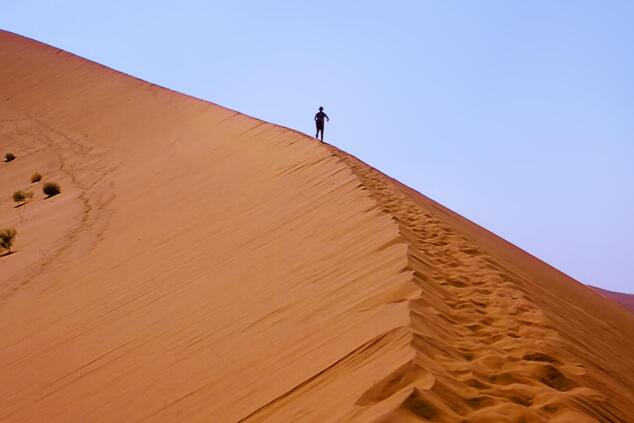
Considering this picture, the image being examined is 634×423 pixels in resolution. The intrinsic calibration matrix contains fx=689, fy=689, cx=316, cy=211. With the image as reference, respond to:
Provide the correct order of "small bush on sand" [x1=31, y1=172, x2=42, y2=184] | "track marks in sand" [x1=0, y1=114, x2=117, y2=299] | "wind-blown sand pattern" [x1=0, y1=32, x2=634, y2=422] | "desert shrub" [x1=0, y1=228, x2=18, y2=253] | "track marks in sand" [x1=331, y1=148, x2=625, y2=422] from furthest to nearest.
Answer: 1. "small bush on sand" [x1=31, y1=172, x2=42, y2=184]
2. "desert shrub" [x1=0, y1=228, x2=18, y2=253]
3. "track marks in sand" [x1=0, y1=114, x2=117, y2=299]
4. "wind-blown sand pattern" [x1=0, y1=32, x2=634, y2=422]
5. "track marks in sand" [x1=331, y1=148, x2=625, y2=422]

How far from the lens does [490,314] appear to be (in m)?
5.23

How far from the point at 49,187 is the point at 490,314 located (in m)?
13.4

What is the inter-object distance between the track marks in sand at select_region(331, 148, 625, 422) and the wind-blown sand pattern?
0.02 meters

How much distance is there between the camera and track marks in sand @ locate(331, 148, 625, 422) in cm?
343

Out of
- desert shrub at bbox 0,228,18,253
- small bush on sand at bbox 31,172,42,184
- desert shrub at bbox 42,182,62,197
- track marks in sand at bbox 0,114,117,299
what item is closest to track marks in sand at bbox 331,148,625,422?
track marks in sand at bbox 0,114,117,299

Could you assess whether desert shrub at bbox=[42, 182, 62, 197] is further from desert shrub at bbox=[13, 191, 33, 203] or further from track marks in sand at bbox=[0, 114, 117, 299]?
desert shrub at bbox=[13, 191, 33, 203]

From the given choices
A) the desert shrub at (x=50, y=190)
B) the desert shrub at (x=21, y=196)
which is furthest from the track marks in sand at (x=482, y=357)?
the desert shrub at (x=21, y=196)

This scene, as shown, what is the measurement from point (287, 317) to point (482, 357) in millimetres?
1684

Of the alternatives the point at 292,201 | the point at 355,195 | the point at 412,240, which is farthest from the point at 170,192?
the point at 412,240

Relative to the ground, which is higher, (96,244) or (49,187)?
(49,187)

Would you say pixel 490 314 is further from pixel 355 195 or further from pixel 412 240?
pixel 355 195

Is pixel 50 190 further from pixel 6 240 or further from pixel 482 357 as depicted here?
pixel 482 357

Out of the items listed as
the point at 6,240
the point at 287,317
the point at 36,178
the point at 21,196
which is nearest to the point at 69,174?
the point at 36,178

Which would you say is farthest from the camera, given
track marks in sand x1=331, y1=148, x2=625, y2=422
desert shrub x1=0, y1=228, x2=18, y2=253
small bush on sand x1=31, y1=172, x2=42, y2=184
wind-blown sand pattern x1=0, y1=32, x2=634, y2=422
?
small bush on sand x1=31, y1=172, x2=42, y2=184
